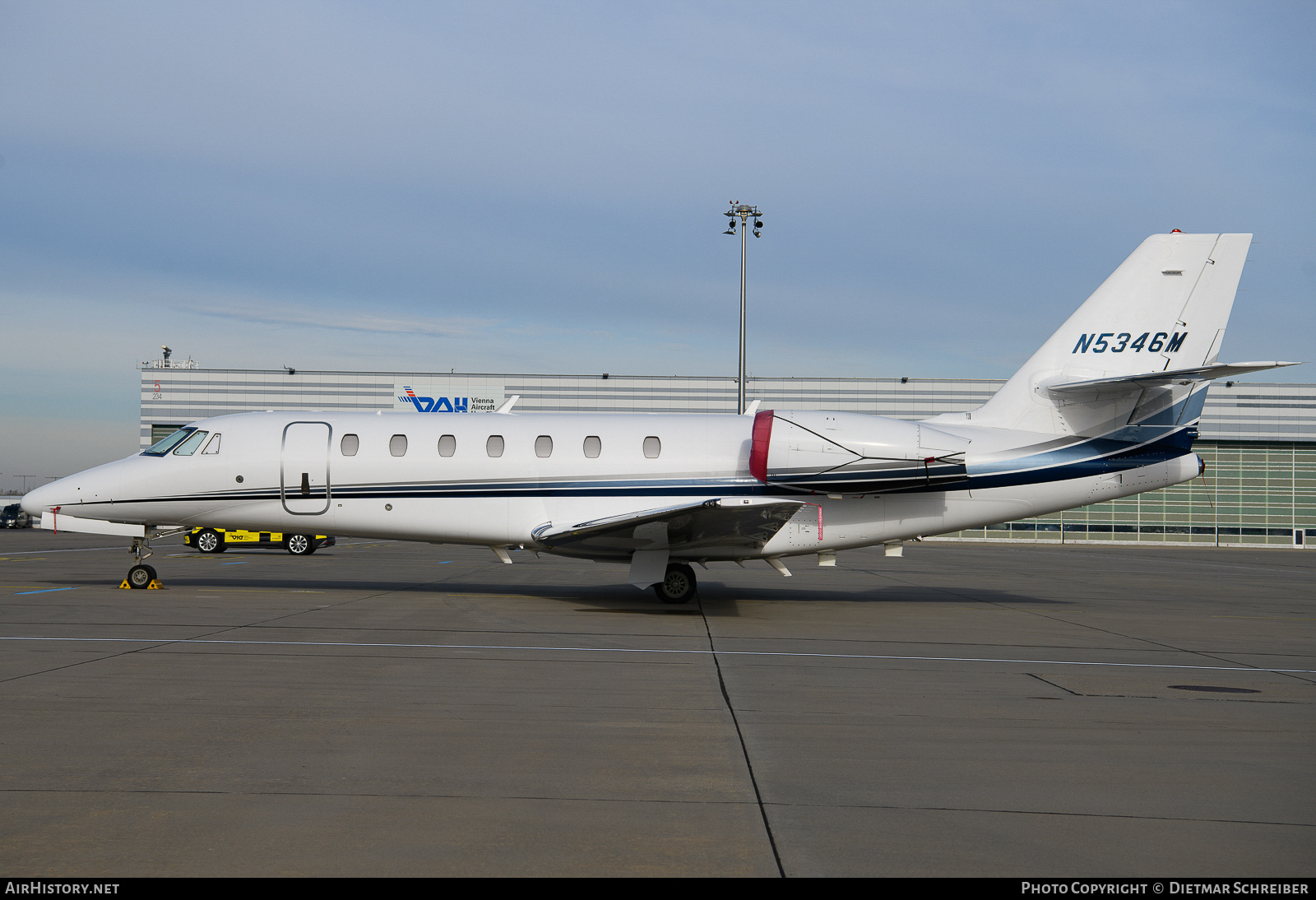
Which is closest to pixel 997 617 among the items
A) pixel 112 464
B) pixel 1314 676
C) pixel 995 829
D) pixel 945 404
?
pixel 1314 676

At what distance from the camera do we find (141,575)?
16.9 meters

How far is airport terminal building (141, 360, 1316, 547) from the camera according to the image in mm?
55062

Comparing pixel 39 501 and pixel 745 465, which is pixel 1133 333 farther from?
pixel 39 501

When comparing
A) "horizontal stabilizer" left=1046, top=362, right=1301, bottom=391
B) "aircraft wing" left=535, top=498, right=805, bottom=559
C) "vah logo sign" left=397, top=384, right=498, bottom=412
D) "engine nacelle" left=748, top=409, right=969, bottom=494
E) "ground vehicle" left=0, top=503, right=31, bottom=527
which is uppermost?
"vah logo sign" left=397, top=384, right=498, bottom=412

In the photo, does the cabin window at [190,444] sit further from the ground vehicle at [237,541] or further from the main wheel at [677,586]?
the ground vehicle at [237,541]

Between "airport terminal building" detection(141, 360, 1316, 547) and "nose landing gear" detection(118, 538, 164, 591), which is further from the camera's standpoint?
"airport terminal building" detection(141, 360, 1316, 547)

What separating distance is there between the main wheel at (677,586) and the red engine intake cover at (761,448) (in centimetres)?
214

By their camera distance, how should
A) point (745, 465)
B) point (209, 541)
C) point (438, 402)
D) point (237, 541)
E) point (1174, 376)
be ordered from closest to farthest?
point (1174, 376) → point (745, 465) → point (237, 541) → point (209, 541) → point (438, 402)

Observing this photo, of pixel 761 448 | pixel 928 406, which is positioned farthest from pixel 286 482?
pixel 928 406

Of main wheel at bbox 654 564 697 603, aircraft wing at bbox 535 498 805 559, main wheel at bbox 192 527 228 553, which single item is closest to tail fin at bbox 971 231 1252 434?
aircraft wing at bbox 535 498 805 559

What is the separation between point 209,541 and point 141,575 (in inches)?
599

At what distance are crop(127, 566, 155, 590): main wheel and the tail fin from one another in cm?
1516

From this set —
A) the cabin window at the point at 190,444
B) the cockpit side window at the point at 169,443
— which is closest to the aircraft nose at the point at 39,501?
the cockpit side window at the point at 169,443

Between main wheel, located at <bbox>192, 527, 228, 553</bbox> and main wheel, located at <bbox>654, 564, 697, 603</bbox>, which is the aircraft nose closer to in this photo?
main wheel, located at <bbox>654, 564, 697, 603</bbox>
